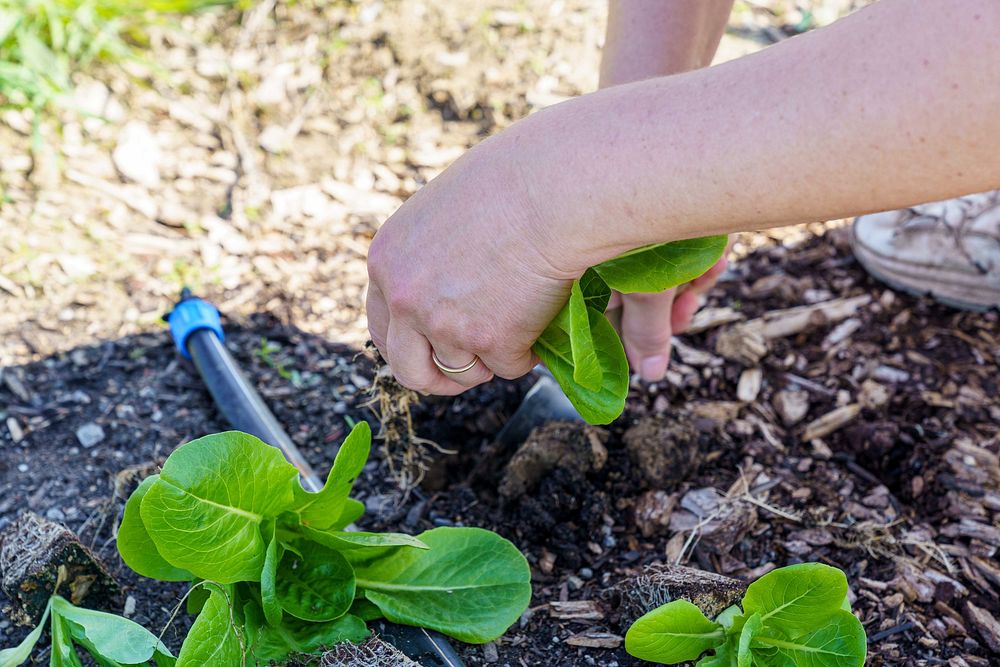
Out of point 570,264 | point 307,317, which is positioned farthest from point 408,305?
point 307,317

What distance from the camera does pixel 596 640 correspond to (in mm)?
1558

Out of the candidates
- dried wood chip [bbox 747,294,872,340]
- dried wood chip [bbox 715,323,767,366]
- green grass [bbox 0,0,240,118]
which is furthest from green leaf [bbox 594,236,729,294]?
green grass [bbox 0,0,240,118]

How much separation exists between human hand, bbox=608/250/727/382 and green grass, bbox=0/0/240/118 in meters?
2.19

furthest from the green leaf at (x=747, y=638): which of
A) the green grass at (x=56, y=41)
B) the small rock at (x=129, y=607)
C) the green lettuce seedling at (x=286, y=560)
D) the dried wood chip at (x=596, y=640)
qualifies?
Answer: the green grass at (x=56, y=41)

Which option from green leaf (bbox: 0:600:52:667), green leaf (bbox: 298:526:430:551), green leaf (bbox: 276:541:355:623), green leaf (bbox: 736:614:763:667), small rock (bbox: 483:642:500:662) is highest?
green leaf (bbox: 736:614:763:667)

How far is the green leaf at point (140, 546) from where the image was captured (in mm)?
1342

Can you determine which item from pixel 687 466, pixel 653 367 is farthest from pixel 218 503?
pixel 653 367

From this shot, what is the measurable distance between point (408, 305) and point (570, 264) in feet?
0.85

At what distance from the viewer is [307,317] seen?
2428mm

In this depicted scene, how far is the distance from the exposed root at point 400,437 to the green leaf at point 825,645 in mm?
→ 768

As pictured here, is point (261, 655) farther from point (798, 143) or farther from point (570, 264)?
point (798, 143)

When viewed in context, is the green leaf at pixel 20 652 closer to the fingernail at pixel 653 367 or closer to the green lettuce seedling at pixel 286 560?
the green lettuce seedling at pixel 286 560

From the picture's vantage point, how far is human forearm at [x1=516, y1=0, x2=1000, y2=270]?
0.91 metres

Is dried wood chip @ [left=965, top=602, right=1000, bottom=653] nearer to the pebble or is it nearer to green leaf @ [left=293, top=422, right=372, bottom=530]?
green leaf @ [left=293, top=422, right=372, bottom=530]
